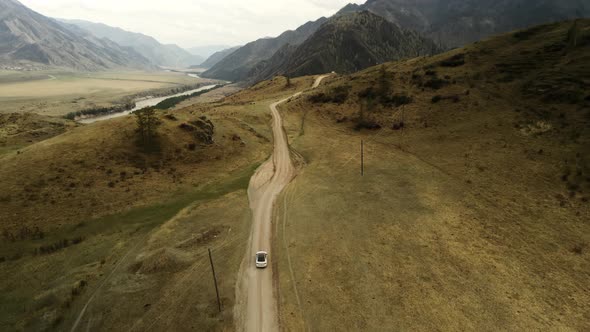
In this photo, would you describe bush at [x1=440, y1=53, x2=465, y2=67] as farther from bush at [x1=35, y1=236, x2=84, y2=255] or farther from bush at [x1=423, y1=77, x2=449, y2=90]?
bush at [x1=35, y1=236, x2=84, y2=255]

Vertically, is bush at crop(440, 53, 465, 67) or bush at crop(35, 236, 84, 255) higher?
bush at crop(440, 53, 465, 67)

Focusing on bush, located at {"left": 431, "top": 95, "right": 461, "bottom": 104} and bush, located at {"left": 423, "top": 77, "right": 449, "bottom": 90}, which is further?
bush, located at {"left": 423, "top": 77, "right": 449, "bottom": 90}

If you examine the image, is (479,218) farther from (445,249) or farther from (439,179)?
(439,179)

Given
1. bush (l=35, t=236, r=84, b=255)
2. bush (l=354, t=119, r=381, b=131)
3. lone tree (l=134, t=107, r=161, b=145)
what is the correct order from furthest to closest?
bush (l=354, t=119, r=381, b=131) < lone tree (l=134, t=107, r=161, b=145) < bush (l=35, t=236, r=84, b=255)

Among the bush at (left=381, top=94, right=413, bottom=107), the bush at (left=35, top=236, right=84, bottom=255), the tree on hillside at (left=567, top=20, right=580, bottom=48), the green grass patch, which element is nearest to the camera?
the bush at (left=35, top=236, right=84, bottom=255)

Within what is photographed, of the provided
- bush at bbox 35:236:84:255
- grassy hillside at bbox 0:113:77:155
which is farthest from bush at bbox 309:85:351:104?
grassy hillside at bbox 0:113:77:155

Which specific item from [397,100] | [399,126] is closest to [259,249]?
[399,126]

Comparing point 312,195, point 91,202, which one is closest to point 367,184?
point 312,195

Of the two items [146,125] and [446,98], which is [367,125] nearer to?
[446,98]
